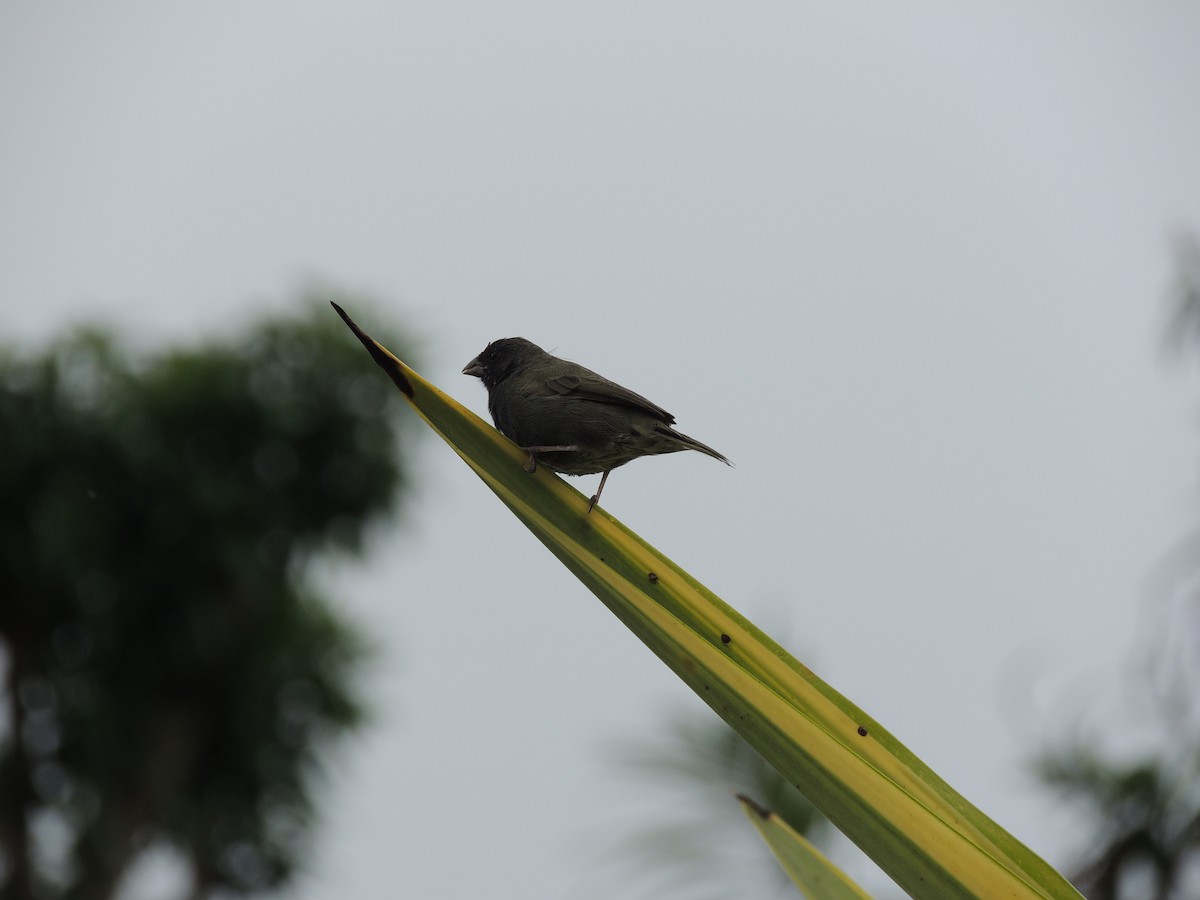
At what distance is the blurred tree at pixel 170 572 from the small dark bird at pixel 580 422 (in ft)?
31.0

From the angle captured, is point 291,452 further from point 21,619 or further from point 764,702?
point 764,702

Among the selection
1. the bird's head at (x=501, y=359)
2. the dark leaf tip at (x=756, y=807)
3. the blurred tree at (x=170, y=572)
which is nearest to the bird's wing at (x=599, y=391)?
the bird's head at (x=501, y=359)

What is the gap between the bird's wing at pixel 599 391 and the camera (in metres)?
3.03

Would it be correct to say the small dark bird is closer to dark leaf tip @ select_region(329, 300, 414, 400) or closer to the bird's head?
the bird's head

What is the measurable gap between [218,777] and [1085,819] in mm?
11490

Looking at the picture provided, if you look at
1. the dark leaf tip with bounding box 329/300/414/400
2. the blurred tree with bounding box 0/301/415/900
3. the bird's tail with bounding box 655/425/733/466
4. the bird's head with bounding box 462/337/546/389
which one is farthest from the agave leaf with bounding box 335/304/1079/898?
the blurred tree with bounding box 0/301/415/900

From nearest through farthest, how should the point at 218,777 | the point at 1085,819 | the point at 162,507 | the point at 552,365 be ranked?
the point at 552,365
the point at 1085,819
the point at 162,507
the point at 218,777

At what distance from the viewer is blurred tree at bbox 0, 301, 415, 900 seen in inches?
481

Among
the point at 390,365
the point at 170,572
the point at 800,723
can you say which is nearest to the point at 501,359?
the point at 390,365

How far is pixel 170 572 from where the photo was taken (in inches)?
497

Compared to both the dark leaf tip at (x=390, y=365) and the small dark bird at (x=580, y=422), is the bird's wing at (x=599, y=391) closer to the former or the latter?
the small dark bird at (x=580, y=422)

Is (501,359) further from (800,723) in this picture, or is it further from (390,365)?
(800,723)

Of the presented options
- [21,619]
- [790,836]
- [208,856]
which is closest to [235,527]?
[21,619]

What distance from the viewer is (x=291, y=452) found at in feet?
41.0
